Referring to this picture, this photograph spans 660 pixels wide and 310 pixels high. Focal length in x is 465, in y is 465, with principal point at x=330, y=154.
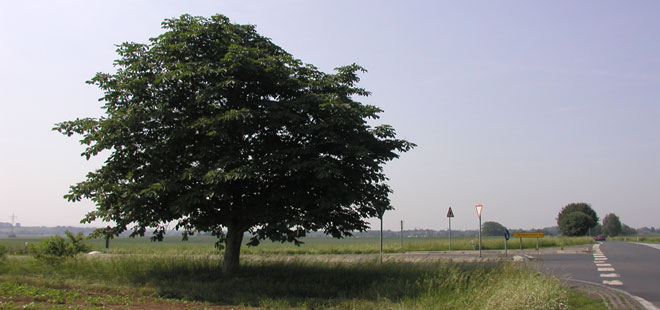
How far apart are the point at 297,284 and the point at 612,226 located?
163 m

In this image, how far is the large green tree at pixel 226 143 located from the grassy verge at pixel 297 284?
1.20 metres

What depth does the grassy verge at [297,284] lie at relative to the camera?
9.23m

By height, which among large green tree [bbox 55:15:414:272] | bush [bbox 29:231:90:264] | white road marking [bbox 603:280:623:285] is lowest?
white road marking [bbox 603:280:623:285]

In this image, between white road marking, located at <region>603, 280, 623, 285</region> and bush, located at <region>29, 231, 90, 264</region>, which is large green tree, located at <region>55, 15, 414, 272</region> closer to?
bush, located at <region>29, 231, 90, 264</region>

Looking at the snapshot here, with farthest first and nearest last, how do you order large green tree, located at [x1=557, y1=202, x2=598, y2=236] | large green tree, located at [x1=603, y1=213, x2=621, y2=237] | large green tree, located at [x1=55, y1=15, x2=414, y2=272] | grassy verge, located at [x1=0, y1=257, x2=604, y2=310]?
large green tree, located at [x1=603, y1=213, x2=621, y2=237], large green tree, located at [x1=557, y1=202, x2=598, y2=236], large green tree, located at [x1=55, y1=15, x2=414, y2=272], grassy verge, located at [x1=0, y1=257, x2=604, y2=310]

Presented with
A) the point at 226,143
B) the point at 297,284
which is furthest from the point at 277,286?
the point at 226,143

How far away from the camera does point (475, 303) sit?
8961 mm

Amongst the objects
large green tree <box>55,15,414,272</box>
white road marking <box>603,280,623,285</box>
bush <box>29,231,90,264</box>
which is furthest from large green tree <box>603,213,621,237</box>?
bush <box>29,231,90,264</box>

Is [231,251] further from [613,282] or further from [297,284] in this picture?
[613,282]

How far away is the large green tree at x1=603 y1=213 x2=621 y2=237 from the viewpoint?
145 m

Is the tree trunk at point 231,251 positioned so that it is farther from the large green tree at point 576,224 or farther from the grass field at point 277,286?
the large green tree at point 576,224

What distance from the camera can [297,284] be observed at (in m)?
12.2

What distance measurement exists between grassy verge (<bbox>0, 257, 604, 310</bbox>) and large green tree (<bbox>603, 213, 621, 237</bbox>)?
158253 millimetres

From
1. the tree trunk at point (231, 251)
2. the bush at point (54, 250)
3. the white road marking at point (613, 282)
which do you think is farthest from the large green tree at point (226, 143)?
the white road marking at point (613, 282)
